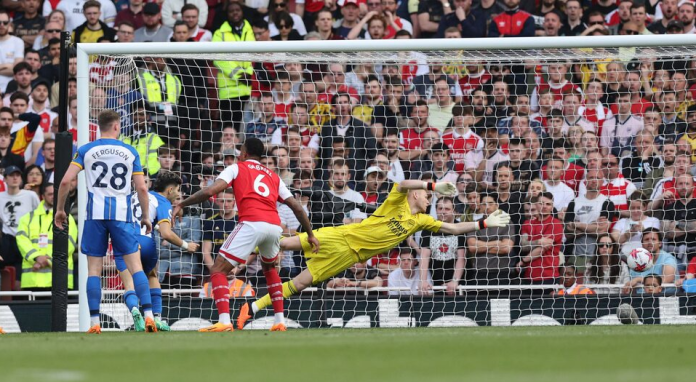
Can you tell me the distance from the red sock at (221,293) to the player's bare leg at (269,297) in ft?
2.98

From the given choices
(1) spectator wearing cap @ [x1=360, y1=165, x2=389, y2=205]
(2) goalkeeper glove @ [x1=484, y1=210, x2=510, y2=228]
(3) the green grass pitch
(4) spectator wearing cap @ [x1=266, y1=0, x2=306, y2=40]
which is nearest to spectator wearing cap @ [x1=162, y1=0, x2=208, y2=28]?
(4) spectator wearing cap @ [x1=266, y1=0, x2=306, y2=40]

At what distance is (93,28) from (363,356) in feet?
36.2

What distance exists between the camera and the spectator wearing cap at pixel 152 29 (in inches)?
640

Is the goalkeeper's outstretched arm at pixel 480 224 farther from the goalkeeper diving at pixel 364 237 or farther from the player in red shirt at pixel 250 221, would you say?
the player in red shirt at pixel 250 221

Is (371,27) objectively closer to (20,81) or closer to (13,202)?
(20,81)

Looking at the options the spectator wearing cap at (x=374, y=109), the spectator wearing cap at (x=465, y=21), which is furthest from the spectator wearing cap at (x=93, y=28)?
the spectator wearing cap at (x=465, y=21)

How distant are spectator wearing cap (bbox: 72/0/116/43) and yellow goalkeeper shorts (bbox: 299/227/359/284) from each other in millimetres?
6028

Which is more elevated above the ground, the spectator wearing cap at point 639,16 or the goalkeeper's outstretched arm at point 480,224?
the spectator wearing cap at point 639,16

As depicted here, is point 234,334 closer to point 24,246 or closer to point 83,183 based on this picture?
point 83,183

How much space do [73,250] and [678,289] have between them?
24.3 ft

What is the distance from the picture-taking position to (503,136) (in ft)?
45.3

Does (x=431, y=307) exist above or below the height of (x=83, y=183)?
below

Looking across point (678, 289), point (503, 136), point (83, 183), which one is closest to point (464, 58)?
point (503, 136)

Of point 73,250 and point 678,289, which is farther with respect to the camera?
point 73,250
